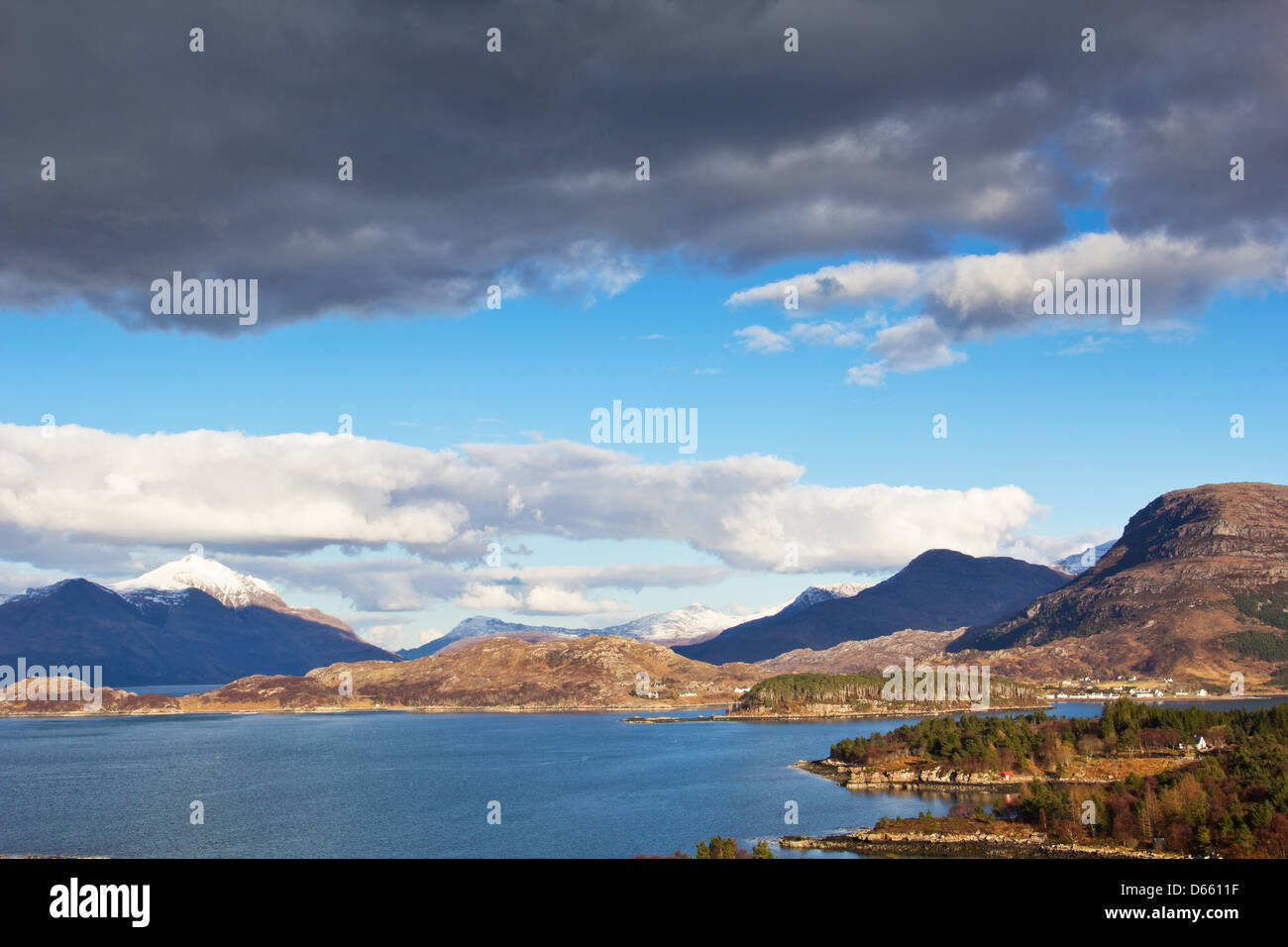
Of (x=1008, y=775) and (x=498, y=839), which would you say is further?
(x=1008, y=775)

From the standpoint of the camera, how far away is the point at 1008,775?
644 feet
